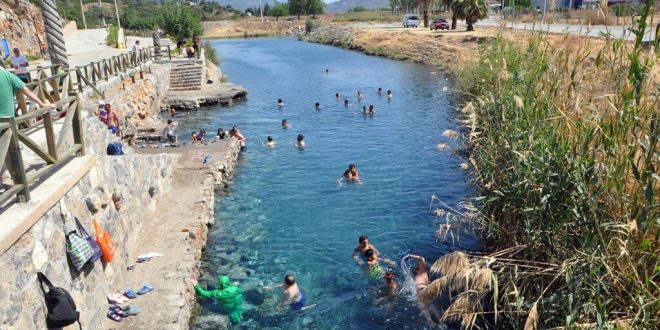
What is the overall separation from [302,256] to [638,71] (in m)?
8.48

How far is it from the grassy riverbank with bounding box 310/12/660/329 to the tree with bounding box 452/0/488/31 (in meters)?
44.3

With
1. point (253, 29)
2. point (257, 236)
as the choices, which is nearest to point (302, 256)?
point (257, 236)

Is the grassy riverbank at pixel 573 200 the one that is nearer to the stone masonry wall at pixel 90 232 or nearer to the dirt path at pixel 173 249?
the dirt path at pixel 173 249

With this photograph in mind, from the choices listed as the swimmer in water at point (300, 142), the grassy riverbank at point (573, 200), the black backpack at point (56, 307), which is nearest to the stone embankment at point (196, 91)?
the swimmer in water at point (300, 142)

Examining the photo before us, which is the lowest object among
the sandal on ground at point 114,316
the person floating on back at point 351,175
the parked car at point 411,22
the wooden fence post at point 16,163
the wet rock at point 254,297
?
the wet rock at point 254,297

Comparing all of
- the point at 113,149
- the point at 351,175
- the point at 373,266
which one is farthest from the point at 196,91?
the point at 373,266

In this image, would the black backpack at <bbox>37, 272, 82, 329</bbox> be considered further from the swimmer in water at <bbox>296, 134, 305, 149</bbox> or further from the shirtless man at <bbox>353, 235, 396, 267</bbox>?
the swimmer in water at <bbox>296, 134, 305, 149</bbox>

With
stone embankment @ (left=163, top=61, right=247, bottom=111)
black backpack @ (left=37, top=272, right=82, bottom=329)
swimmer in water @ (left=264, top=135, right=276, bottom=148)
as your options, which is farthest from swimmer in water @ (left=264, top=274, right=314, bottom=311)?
stone embankment @ (left=163, top=61, right=247, bottom=111)

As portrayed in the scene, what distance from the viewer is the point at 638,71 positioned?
18.7 ft

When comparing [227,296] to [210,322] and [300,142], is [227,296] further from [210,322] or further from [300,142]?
[300,142]

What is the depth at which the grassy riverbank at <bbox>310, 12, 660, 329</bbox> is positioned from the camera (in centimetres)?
596

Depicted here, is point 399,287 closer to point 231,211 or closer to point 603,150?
point 603,150

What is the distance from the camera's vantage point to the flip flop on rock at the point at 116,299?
8656 mm

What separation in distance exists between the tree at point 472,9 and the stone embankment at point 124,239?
4165 centimetres
